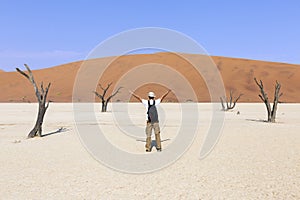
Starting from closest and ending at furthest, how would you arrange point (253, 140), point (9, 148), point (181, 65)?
point (9, 148)
point (253, 140)
point (181, 65)

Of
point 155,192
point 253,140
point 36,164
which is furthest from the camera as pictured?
point 253,140

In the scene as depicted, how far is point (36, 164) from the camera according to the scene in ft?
32.4

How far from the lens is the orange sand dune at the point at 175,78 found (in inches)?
3270

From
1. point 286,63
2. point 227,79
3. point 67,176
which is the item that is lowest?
point 67,176

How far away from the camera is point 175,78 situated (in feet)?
310

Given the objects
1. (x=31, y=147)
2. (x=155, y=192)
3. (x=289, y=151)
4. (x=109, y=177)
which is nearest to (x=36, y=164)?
(x=109, y=177)

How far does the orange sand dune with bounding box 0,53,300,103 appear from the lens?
273 feet

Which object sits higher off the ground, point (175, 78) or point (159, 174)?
point (175, 78)

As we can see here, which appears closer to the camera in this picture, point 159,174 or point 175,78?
point 159,174

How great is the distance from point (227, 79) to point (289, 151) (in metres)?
85.8

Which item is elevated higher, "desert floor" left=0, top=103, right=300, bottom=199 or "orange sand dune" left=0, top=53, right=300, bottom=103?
"orange sand dune" left=0, top=53, right=300, bottom=103

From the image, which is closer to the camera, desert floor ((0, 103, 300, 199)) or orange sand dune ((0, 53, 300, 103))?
desert floor ((0, 103, 300, 199))

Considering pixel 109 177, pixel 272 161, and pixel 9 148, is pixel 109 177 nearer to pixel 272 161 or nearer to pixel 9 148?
pixel 272 161

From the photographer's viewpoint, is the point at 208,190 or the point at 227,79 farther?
the point at 227,79
